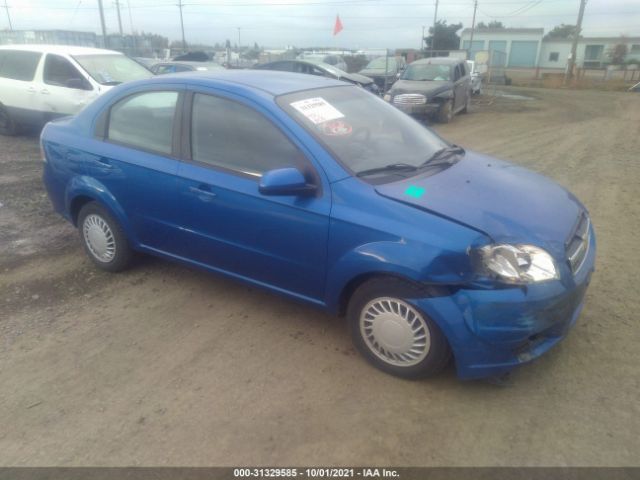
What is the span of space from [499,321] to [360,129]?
5.33 ft

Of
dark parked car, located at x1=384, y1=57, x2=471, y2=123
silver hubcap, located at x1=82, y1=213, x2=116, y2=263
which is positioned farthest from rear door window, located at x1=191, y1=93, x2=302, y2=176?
dark parked car, located at x1=384, y1=57, x2=471, y2=123

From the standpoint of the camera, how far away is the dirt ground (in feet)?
8.16

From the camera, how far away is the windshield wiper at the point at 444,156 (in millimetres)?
3512

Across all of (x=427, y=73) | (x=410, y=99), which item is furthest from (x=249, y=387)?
(x=427, y=73)

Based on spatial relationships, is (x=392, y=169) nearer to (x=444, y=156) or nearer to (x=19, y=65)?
(x=444, y=156)

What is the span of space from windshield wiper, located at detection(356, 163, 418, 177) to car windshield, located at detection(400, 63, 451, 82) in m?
11.2

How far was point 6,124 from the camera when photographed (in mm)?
10023

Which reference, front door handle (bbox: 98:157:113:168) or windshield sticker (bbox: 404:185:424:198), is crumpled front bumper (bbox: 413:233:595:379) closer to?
windshield sticker (bbox: 404:185:424:198)

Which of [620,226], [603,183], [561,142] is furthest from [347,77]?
[620,226]

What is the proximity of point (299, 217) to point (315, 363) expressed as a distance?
940 mm

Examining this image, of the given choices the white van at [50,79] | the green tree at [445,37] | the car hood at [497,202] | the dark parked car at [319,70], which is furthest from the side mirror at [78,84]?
the green tree at [445,37]

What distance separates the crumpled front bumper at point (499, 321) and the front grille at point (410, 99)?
10.5 metres

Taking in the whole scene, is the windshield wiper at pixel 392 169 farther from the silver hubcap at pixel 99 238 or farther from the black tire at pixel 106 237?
the silver hubcap at pixel 99 238

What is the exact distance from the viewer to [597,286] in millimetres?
4023
